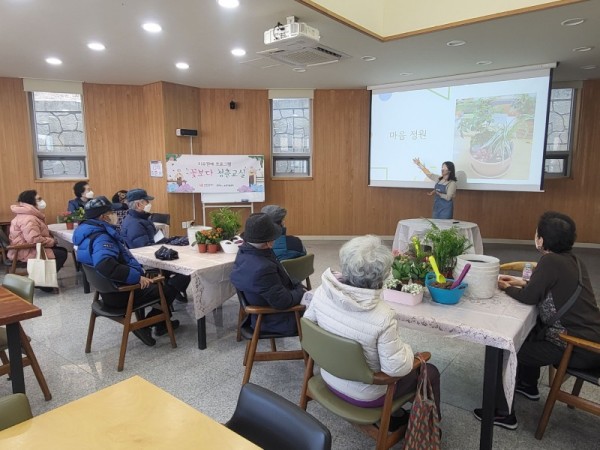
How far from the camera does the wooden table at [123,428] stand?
1.11m

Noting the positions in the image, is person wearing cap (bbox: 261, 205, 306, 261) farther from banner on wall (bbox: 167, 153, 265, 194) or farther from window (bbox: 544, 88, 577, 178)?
window (bbox: 544, 88, 577, 178)

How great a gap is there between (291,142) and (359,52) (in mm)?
2920

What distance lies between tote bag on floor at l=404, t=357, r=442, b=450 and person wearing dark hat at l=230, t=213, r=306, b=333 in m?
0.95

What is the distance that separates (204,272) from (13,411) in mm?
1840

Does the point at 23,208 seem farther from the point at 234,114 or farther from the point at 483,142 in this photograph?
the point at 483,142

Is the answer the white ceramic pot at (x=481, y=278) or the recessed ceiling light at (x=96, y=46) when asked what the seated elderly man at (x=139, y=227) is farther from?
the white ceramic pot at (x=481, y=278)

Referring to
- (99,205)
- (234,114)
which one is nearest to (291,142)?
(234,114)

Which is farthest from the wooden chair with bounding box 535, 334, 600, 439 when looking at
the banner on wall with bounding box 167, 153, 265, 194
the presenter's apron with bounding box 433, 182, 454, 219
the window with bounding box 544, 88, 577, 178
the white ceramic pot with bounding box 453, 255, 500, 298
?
the banner on wall with bounding box 167, 153, 265, 194

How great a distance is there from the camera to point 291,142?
7652 millimetres

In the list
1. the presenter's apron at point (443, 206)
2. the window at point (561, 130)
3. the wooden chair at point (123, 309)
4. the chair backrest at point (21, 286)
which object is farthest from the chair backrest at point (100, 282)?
the window at point (561, 130)

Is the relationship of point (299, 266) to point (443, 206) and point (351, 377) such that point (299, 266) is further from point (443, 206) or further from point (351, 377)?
point (443, 206)

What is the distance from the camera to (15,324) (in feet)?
6.88

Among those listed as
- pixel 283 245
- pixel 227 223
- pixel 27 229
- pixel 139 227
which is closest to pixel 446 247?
pixel 283 245

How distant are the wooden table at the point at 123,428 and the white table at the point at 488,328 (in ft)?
3.70
